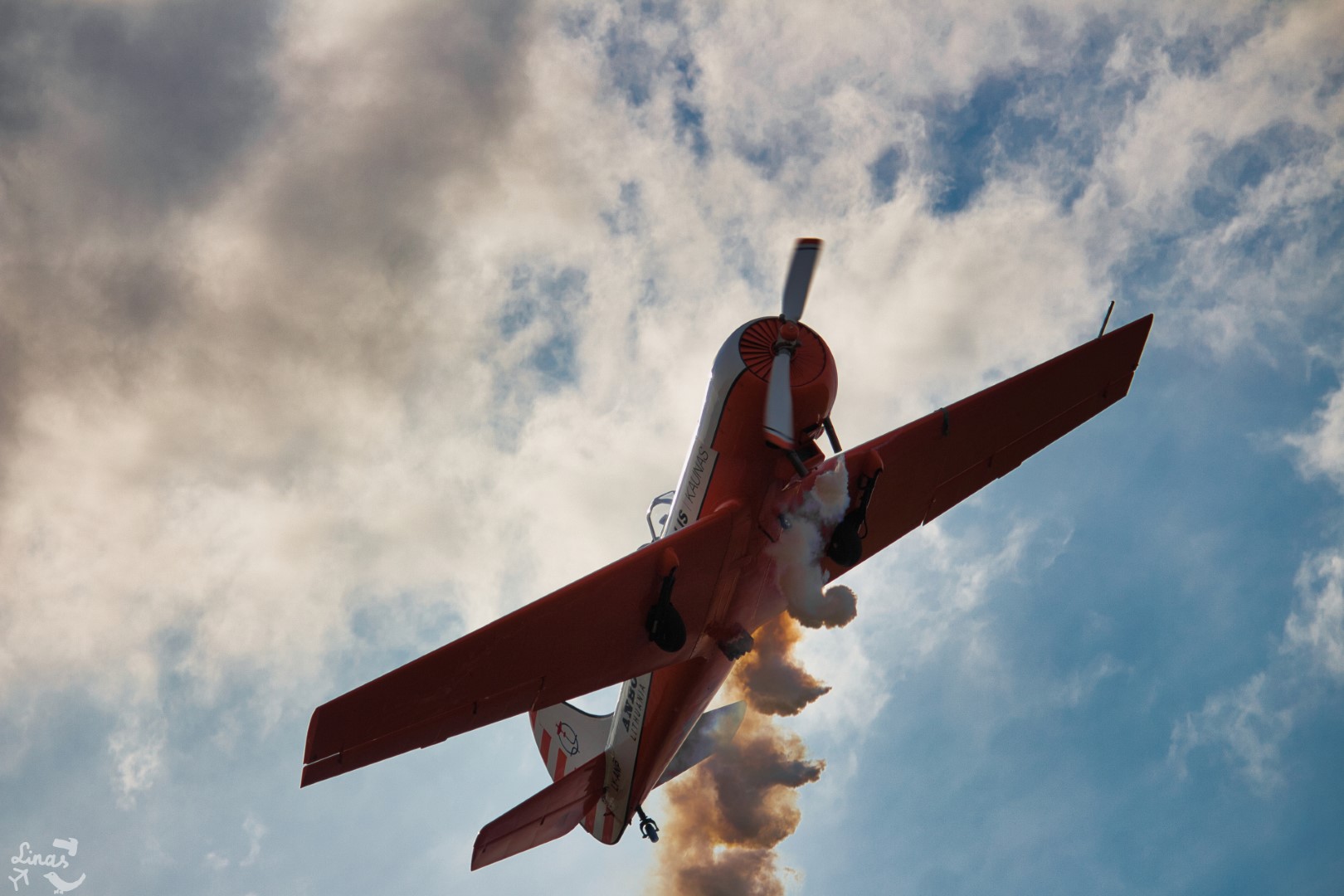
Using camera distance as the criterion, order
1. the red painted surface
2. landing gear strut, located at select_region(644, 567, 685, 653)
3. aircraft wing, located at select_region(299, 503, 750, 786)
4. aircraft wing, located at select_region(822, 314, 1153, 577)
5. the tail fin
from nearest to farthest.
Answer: aircraft wing, located at select_region(299, 503, 750, 786)
the red painted surface
landing gear strut, located at select_region(644, 567, 685, 653)
aircraft wing, located at select_region(822, 314, 1153, 577)
the tail fin

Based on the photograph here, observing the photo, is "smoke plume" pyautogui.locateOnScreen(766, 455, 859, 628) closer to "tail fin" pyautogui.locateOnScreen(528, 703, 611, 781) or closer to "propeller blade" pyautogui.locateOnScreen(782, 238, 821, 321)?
"propeller blade" pyautogui.locateOnScreen(782, 238, 821, 321)

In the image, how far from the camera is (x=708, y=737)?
2195 cm

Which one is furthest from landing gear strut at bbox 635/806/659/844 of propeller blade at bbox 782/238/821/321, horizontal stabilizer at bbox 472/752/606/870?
propeller blade at bbox 782/238/821/321

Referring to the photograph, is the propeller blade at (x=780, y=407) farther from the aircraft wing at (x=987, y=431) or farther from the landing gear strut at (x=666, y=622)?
the aircraft wing at (x=987, y=431)

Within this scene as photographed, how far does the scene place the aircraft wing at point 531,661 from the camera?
1505 centimetres

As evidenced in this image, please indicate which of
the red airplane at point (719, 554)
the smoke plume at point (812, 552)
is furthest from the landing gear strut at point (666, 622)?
the smoke plume at point (812, 552)

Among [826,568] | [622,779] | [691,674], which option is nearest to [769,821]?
[622,779]

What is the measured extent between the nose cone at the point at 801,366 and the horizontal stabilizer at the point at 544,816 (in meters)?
9.83

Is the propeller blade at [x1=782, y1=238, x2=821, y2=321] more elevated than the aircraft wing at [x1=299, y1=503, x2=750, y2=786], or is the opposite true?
the propeller blade at [x1=782, y1=238, x2=821, y2=321]

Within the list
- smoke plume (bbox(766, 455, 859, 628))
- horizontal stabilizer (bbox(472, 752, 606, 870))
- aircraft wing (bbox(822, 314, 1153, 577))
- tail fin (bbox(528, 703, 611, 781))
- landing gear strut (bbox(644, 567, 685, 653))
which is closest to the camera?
landing gear strut (bbox(644, 567, 685, 653))

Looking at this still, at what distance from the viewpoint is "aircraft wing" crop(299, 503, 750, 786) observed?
15.0m

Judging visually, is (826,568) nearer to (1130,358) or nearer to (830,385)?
(830,385)

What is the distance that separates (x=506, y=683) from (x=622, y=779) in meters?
5.68

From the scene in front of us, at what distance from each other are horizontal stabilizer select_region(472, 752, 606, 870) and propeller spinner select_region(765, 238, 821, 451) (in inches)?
368
